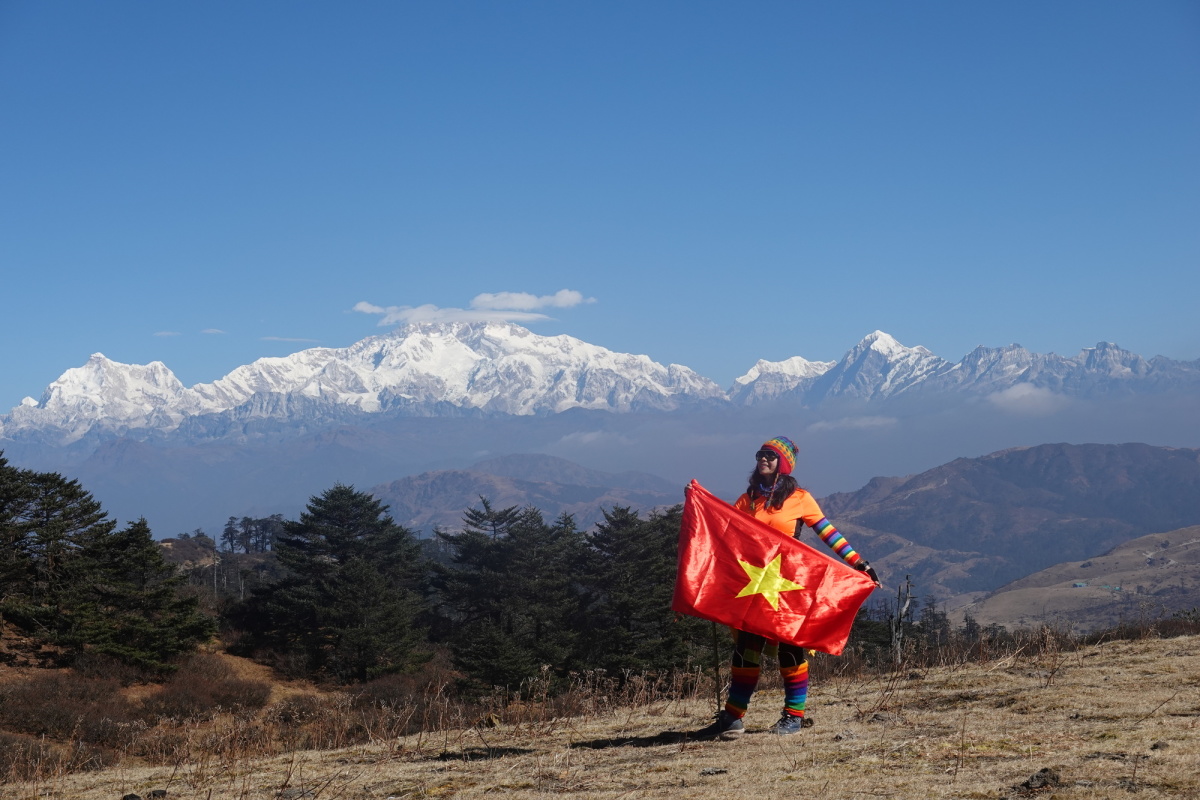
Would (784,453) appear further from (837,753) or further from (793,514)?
(837,753)

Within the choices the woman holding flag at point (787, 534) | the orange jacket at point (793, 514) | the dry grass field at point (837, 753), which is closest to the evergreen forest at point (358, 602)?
the dry grass field at point (837, 753)

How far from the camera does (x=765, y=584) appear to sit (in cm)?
883

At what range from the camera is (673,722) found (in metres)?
9.82

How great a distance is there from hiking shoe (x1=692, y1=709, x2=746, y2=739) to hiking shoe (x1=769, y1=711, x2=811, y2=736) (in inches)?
13.1

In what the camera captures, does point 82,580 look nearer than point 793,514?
No

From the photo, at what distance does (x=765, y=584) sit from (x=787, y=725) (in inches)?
51.2

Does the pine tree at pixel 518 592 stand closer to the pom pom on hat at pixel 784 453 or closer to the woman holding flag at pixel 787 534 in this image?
the woman holding flag at pixel 787 534

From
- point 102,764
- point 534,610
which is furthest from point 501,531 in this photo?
point 102,764

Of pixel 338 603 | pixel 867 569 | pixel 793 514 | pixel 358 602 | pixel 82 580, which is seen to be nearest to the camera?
pixel 867 569

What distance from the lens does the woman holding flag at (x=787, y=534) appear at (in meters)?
8.61

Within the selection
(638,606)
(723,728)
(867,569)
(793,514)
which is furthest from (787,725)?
(638,606)

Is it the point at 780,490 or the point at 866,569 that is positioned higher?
the point at 780,490

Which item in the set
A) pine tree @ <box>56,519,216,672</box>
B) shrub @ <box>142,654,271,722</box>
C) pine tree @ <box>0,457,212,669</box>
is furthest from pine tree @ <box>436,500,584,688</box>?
pine tree @ <box>0,457,212,669</box>

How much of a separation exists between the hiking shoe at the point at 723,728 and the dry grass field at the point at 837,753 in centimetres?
20
